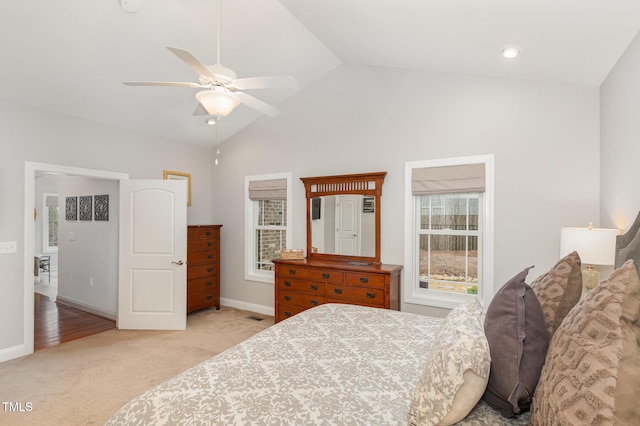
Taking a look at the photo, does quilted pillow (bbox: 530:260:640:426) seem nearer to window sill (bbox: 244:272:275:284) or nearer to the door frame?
window sill (bbox: 244:272:275:284)

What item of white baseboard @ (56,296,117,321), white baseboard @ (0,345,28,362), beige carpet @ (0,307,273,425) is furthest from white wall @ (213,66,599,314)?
white baseboard @ (0,345,28,362)

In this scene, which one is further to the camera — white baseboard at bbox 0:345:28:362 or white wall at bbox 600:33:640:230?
white baseboard at bbox 0:345:28:362

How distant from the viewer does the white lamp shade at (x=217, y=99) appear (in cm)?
217

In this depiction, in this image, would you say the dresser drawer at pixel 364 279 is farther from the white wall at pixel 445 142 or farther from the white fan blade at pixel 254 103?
the white fan blade at pixel 254 103

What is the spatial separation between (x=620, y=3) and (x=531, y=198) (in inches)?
68.0

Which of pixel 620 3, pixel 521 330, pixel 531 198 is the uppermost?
pixel 620 3

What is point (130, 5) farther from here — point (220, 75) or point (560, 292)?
point (560, 292)

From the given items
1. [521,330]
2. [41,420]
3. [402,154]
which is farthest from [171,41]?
[521,330]

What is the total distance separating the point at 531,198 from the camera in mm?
3084

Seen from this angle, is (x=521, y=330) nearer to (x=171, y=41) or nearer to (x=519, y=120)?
(x=519, y=120)

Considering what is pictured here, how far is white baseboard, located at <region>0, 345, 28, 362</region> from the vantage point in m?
3.25

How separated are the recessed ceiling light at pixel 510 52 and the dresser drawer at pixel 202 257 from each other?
4348 millimetres

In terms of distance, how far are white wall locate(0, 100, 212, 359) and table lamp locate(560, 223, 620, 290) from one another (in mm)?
4904

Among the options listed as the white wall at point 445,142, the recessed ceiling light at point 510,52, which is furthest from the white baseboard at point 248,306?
the recessed ceiling light at point 510,52
